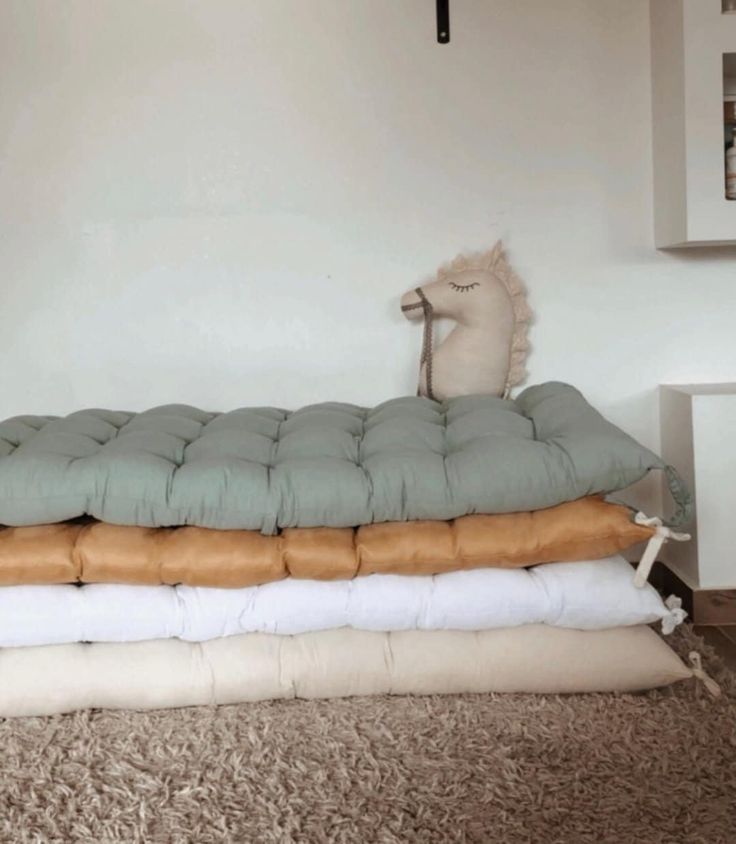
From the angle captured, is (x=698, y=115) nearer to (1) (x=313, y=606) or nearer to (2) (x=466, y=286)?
(2) (x=466, y=286)

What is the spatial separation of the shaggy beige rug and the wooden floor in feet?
0.72

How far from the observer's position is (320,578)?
1.46 meters

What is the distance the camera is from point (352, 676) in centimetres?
147

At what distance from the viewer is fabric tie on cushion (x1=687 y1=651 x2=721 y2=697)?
1.47 meters

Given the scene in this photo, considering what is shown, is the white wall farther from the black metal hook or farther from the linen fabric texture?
the linen fabric texture

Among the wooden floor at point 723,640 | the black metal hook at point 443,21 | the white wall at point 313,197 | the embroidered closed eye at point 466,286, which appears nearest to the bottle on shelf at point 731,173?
the white wall at point 313,197

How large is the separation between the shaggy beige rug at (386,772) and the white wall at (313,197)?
3.05 ft

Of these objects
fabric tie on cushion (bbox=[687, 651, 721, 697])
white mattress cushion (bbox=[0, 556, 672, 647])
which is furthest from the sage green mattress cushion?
fabric tie on cushion (bbox=[687, 651, 721, 697])

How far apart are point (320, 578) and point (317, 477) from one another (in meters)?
0.17

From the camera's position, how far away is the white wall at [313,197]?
2096mm

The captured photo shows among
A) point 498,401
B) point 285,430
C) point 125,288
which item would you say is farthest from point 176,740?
point 125,288

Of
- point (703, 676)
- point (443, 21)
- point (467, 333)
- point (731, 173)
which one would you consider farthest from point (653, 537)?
point (443, 21)

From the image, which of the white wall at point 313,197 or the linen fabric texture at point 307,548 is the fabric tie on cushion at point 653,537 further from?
the white wall at point 313,197

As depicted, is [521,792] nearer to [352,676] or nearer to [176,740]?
[352,676]
